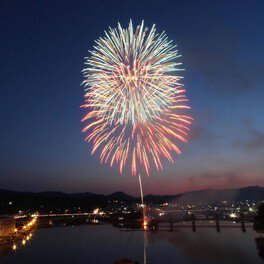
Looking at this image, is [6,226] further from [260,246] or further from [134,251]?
[260,246]

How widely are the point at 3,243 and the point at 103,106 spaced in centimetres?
4575

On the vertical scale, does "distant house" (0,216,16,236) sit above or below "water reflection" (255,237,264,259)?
above

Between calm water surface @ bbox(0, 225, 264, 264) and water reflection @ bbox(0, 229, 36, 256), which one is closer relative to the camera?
calm water surface @ bbox(0, 225, 264, 264)

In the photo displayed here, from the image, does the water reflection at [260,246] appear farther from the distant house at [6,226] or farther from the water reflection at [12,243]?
the distant house at [6,226]

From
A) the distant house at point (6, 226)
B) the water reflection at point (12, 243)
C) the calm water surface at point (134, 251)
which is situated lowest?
the calm water surface at point (134, 251)

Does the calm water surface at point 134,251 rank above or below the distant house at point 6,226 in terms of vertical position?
below

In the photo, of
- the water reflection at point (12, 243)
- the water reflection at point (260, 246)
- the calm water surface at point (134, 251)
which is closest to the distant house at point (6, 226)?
the water reflection at point (12, 243)

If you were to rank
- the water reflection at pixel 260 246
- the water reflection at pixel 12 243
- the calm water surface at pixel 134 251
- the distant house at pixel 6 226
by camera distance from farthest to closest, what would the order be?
the distant house at pixel 6 226, the water reflection at pixel 12 243, the water reflection at pixel 260 246, the calm water surface at pixel 134 251

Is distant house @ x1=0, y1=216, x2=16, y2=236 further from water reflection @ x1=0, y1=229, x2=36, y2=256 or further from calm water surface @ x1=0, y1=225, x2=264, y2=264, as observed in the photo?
calm water surface @ x1=0, y1=225, x2=264, y2=264

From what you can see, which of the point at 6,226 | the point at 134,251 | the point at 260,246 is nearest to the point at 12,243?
the point at 6,226

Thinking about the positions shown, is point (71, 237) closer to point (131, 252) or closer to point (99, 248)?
point (99, 248)

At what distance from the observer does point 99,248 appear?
6412 cm

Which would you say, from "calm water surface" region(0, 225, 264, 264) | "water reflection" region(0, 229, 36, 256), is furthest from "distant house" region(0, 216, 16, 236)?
"calm water surface" region(0, 225, 264, 264)

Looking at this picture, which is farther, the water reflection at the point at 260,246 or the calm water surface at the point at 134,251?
the water reflection at the point at 260,246
